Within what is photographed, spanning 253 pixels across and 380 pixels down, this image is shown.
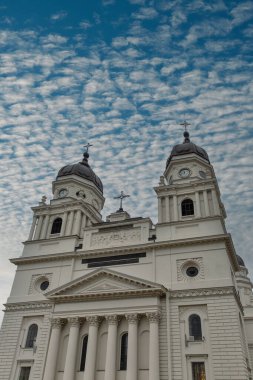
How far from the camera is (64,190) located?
39.4 metres

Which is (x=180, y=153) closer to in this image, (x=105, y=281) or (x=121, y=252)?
(x=121, y=252)

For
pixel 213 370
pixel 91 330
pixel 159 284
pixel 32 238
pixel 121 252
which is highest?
pixel 32 238

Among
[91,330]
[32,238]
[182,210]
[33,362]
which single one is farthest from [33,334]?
[182,210]

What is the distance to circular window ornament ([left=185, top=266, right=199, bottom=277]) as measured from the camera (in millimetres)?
28031

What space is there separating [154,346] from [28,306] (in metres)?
12.0

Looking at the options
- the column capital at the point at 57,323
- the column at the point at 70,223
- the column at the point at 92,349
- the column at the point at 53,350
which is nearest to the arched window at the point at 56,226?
the column at the point at 70,223

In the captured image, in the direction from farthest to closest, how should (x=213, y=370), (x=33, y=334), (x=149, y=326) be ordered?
(x=33, y=334), (x=149, y=326), (x=213, y=370)

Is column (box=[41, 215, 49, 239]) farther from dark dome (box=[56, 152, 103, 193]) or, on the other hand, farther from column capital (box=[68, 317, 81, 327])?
column capital (box=[68, 317, 81, 327])

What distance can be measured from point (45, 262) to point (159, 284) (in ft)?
38.4

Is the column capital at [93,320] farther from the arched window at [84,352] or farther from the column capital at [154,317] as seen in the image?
the column capital at [154,317]

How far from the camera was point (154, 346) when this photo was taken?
81.8 feet

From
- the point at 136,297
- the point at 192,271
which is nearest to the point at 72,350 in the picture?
the point at 136,297

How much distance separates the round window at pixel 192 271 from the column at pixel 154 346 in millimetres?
4101

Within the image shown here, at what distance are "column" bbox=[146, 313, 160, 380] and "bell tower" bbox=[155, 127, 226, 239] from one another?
8041mm
